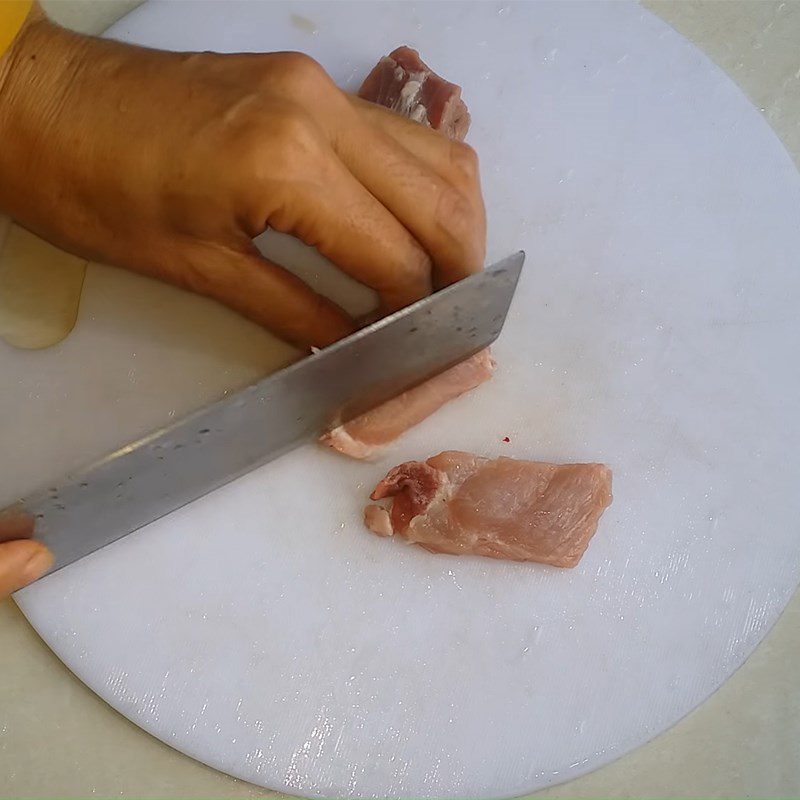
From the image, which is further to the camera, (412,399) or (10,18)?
(412,399)

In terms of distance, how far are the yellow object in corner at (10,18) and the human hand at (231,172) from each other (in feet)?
0.34

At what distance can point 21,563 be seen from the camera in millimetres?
1640

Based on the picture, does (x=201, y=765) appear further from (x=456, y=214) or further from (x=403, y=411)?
(x=456, y=214)

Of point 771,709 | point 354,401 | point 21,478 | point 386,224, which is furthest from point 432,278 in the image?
point 771,709

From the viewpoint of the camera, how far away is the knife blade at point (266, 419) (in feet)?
5.19

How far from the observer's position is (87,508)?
1635mm

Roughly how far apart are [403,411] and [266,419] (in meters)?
0.31

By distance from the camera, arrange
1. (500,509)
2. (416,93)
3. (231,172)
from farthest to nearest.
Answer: (416,93) < (500,509) < (231,172)

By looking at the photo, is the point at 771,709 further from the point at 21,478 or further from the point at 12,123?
the point at 12,123

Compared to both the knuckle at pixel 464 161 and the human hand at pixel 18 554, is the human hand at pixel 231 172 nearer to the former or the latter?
the knuckle at pixel 464 161

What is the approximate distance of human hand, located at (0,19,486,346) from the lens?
5.04 feet

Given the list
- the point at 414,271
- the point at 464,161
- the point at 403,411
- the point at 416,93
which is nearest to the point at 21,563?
the point at 403,411

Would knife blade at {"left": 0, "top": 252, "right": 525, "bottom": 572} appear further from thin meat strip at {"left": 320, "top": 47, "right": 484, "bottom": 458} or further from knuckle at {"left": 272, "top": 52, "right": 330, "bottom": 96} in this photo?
knuckle at {"left": 272, "top": 52, "right": 330, "bottom": 96}

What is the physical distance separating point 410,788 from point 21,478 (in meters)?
1.05
